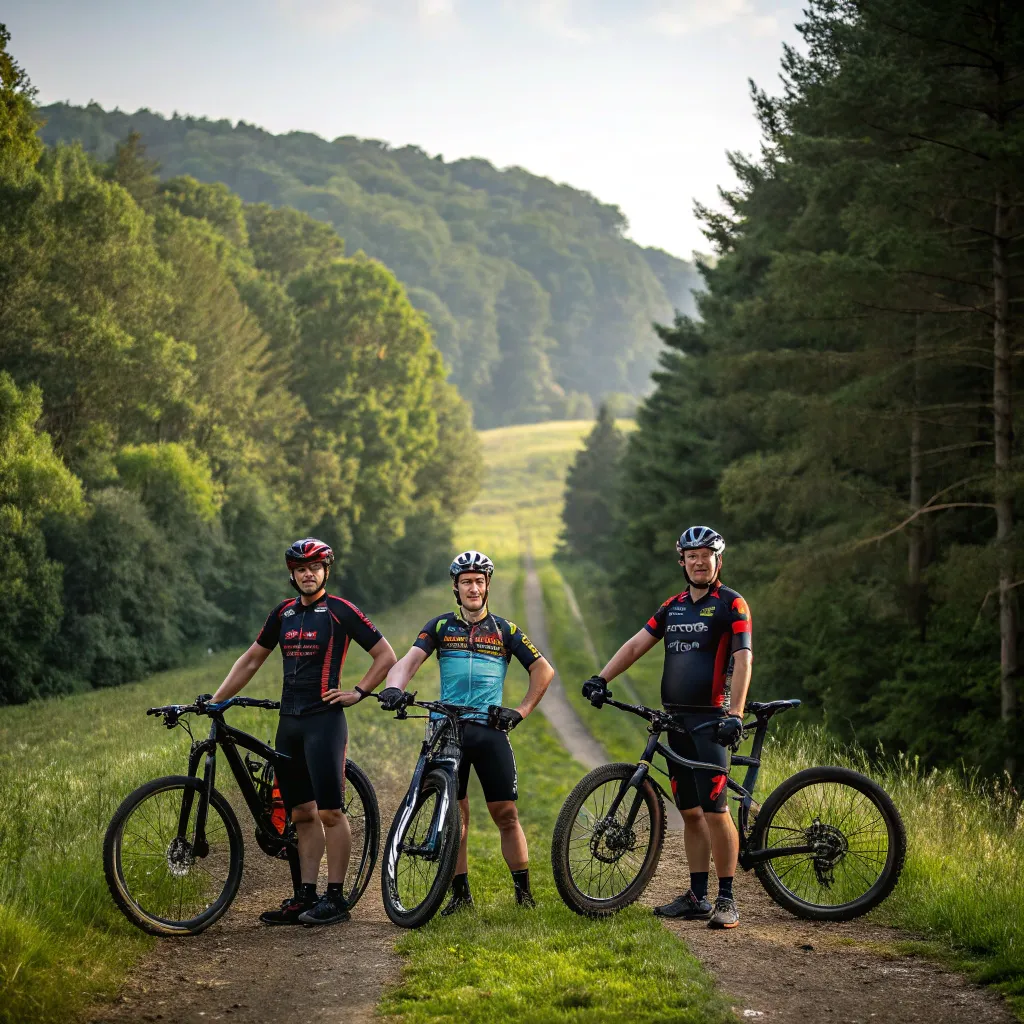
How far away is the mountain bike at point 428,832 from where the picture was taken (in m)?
7.38

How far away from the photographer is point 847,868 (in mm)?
7820

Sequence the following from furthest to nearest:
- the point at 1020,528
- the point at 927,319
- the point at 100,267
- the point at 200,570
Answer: the point at 200,570 < the point at 100,267 < the point at 927,319 < the point at 1020,528

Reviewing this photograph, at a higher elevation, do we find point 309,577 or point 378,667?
point 309,577

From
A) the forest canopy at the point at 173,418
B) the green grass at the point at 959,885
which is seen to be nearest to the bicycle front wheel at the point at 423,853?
the green grass at the point at 959,885

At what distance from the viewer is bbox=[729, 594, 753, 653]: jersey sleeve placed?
754 centimetres

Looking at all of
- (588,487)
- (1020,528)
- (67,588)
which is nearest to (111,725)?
(67,588)

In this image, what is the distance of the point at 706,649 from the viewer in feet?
25.1

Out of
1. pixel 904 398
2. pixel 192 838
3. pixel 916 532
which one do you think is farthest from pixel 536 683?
pixel 904 398

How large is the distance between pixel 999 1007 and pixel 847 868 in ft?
6.55

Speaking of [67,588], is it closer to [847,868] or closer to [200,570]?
[200,570]

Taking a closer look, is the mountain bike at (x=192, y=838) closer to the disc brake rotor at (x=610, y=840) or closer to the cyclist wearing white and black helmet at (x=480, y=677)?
the cyclist wearing white and black helmet at (x=480, y=677)

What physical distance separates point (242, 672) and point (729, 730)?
3.33 meters

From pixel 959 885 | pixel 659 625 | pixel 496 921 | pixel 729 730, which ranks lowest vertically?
pixel 496 921

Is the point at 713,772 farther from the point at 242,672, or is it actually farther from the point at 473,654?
the point at 242,672
